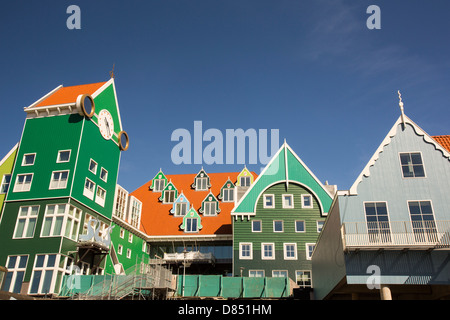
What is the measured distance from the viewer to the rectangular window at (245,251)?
43938 mm

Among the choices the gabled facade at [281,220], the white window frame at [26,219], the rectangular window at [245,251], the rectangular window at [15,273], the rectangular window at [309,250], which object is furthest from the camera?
the rectangular window at [245,251]

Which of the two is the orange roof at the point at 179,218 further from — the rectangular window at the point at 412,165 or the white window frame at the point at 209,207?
the rectangular window at the point at 412,165

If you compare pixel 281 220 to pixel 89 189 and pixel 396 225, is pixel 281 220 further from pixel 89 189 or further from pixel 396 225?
pixel 396 225

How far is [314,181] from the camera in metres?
45.9

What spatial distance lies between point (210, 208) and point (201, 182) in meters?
5.71

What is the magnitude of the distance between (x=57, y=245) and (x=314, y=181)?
26.8 m

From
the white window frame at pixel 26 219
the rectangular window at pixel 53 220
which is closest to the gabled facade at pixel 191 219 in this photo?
the rectangular window at pixel 53 220

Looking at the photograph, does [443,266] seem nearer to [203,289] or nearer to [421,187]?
[421,187]

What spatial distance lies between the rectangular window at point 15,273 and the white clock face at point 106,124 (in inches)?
578

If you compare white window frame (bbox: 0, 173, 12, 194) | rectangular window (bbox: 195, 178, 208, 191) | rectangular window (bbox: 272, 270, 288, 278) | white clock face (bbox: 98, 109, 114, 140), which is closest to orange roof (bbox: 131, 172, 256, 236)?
rectangular window (bbox: 195, 178, 208, 191)

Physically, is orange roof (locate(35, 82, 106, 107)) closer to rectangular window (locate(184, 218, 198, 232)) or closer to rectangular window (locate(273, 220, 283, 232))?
rectangular window (locate(184, 218, 198, 232))

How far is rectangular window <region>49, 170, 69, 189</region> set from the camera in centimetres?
3828
